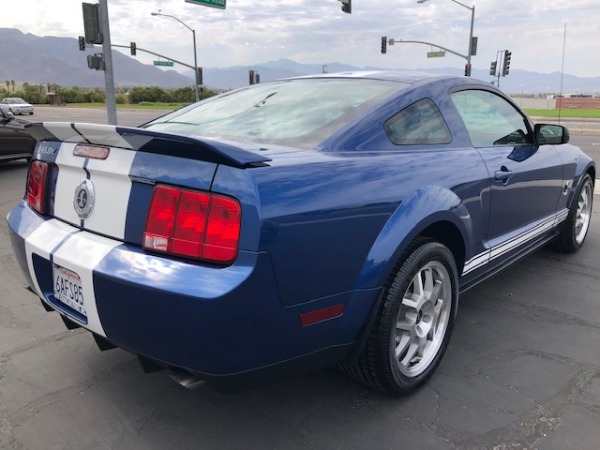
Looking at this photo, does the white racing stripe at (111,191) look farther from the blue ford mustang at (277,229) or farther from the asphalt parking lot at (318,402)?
the asphalt parking lot at (318,402)

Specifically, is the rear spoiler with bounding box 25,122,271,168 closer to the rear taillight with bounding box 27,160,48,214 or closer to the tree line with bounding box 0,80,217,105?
A: the rear taillight with bounding box 27,160,48,214

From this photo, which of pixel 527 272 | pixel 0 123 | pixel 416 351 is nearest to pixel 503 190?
pixel 416 351

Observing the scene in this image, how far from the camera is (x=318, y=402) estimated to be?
8.11 ft

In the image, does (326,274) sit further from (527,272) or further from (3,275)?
(3,275)

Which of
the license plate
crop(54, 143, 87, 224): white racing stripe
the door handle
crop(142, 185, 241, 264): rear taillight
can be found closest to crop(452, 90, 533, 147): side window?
the door handle

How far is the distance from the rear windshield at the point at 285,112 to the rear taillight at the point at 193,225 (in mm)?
621

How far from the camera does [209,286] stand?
1742mm

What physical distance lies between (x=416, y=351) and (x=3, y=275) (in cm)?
344

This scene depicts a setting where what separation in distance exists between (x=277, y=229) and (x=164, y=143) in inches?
20.9

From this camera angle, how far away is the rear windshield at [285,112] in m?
2.46

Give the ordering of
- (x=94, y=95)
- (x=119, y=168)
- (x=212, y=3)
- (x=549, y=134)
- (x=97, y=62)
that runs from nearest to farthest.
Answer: (x=119, y=168) < (x=549, y=134) < (x=97, y=62) < (x=212, y=3) < (x=94, y=95)

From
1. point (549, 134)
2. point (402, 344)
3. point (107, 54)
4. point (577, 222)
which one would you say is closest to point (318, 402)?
point (402, 344)

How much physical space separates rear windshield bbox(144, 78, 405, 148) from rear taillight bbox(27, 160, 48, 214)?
0.66 metres

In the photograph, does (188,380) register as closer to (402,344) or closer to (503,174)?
(402,344)
